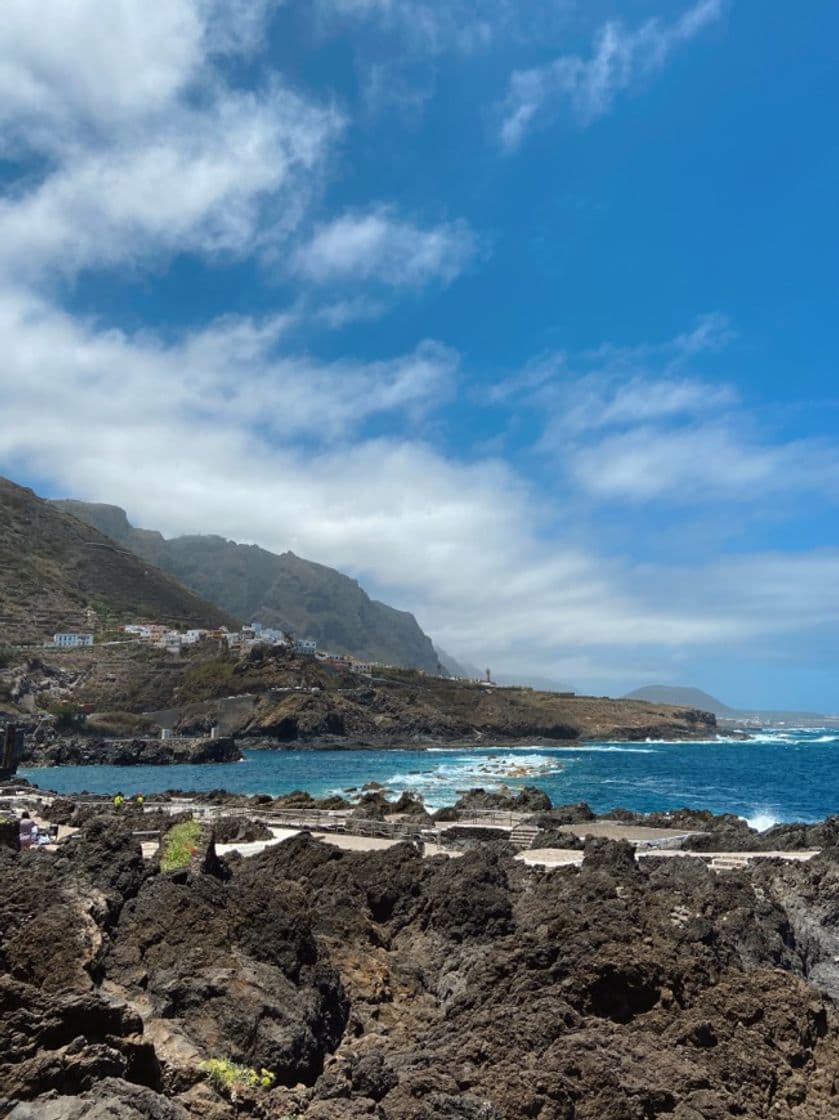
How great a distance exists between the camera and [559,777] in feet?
238

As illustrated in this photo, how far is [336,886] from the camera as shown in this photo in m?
13.9

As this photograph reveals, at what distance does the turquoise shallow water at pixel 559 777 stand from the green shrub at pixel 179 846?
1144 inches

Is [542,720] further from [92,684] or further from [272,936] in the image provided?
[272,936]

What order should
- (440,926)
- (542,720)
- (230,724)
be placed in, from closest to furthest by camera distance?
(440,926) → (230,724) → (542,720)

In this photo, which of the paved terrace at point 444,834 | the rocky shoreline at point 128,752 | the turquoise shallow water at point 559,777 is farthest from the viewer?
the rocky shoreline at point 128,752

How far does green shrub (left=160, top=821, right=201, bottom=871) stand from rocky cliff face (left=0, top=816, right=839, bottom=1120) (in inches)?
150

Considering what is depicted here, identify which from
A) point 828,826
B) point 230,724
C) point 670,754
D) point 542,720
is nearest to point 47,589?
point 230,724

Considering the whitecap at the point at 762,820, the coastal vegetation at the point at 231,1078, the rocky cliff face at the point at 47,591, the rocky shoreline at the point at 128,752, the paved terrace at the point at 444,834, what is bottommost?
the rocky shoreline at the point at 128,752

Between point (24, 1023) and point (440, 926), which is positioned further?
point (440, 926)

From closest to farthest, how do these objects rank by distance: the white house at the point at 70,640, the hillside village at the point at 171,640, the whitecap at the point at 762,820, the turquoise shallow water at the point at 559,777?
1. the whitecap at the point at 762,820
2. the turquoise shallow water at the point at 559,777
3. the white house at the point at 70,640
4. the hillside village at the point at 171,640

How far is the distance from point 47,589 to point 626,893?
18234cm

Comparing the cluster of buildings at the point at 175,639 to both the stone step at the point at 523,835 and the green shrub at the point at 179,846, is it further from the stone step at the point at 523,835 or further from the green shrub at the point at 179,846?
the green shrub at the point at 179,846

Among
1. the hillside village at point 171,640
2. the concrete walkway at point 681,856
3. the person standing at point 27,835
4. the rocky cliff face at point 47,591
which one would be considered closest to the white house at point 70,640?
the hillside village at point 171,640

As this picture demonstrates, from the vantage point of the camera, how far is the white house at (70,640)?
5674 inches
